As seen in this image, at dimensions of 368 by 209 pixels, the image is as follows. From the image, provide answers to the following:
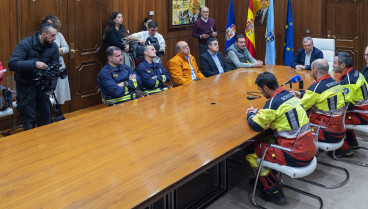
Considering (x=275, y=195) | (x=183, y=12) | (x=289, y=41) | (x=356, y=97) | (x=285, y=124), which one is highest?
(x=183, y=12)

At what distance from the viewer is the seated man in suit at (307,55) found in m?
6.55

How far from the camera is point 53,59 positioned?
16.9 feet

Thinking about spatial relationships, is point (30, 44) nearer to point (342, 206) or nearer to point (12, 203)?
point (12, 203)

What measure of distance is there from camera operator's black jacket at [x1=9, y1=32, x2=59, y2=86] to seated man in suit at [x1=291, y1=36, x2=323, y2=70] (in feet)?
11.5

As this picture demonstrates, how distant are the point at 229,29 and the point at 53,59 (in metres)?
4.47

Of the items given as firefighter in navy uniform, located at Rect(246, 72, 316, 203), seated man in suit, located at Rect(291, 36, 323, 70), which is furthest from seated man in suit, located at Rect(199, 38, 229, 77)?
firefighter in navy uniform, located at Rect(246, 72, 316, 203)

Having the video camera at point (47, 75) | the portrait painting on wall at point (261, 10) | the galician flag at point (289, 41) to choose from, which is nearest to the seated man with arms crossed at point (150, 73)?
the video camera at point (47, 75)

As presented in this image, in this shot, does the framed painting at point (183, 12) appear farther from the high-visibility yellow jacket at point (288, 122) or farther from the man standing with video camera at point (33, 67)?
the high-visibility yellow jacket at point (288, 122)

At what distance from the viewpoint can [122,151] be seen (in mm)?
3229

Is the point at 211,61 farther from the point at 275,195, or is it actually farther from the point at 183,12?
the point at 275,195

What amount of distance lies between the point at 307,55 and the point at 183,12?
9.93 ft

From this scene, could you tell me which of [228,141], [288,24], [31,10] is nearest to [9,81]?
[31,10]

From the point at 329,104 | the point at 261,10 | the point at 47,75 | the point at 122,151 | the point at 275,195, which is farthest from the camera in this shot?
the point at 261,10

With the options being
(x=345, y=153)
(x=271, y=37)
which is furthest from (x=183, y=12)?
(x=345, y=153)
